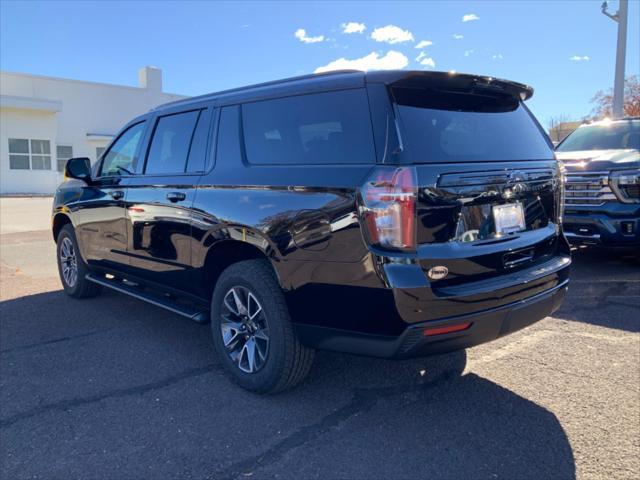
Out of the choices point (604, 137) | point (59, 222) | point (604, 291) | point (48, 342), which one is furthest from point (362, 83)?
point (604, 137)

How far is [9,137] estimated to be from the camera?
96.4 ft

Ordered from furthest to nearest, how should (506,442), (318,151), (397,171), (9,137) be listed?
(9,137), (318,151), (506,442), (397,171)

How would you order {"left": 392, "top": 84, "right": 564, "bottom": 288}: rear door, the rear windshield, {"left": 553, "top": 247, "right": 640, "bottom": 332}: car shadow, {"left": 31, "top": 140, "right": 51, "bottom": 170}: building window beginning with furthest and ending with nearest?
{"left": 31, "top": 140, "right": 51, "bottom": 170}: building window → {"left": 553, "top": 247, "right": 640, "bottom": 332}: car shadow → the rear windshield → {"left": 392, "top": 84, "right": 564, "bottom": 288}: rear door

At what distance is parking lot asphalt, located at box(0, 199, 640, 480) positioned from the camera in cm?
279

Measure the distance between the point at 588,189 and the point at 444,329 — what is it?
494 centimetres

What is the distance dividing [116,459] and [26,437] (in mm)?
639

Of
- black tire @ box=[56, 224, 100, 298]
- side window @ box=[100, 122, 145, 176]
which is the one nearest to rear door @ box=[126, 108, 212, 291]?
Answer: side window @ box=[100, 122, 145, 176]

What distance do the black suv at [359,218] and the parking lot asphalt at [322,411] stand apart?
1.33 ft

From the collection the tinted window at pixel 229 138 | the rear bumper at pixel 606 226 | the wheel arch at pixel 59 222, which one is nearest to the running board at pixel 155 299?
the wheel arch at pixel 59 222

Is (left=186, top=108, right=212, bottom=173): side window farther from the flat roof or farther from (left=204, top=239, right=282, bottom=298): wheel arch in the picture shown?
(left=204, top=239, right=282, bottom=298): wheel arch

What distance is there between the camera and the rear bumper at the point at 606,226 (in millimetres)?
6473

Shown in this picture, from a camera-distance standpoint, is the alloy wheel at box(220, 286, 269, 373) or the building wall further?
the building wall

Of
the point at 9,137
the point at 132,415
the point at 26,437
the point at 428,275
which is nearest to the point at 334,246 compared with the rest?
the point at 428,275

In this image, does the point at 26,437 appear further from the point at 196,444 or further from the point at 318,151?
the point at 318,151
